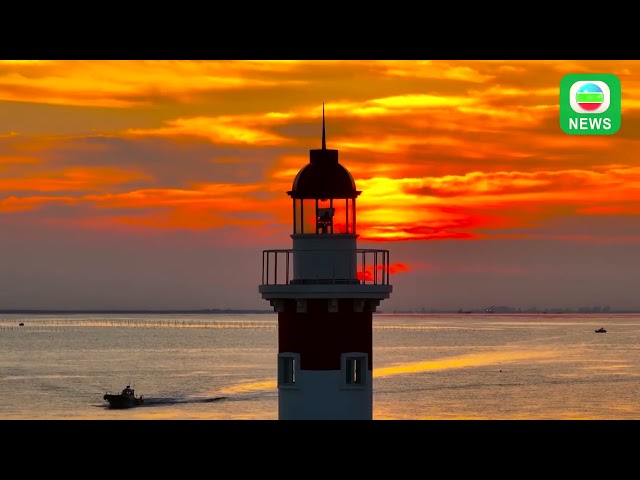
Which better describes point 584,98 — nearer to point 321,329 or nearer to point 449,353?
point 321,329

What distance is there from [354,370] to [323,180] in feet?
11.2

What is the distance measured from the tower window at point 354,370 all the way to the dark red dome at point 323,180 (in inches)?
116

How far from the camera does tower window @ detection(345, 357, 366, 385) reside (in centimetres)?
2244

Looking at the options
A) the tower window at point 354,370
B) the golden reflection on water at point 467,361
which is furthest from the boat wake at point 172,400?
the tower window at point 354,370

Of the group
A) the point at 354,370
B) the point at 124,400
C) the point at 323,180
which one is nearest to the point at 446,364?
the point at 124,400

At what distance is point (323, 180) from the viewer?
2308cm

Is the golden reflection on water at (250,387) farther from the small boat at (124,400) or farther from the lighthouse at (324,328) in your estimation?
the lighthouse at (324,328)

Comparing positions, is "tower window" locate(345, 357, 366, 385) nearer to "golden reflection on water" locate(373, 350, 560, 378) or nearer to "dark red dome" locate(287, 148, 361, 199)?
"dark red dome" locate(287, 148, 361, 199)

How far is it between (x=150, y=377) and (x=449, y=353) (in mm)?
45209

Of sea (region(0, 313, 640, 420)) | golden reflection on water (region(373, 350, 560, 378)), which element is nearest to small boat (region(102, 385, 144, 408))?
sea (region(0, 313, 640, 420))

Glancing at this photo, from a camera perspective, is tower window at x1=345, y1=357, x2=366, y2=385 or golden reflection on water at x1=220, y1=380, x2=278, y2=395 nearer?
tower window at x1=345, y1=357, x2=366, y2=385

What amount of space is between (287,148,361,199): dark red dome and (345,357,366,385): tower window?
9.64 feet
